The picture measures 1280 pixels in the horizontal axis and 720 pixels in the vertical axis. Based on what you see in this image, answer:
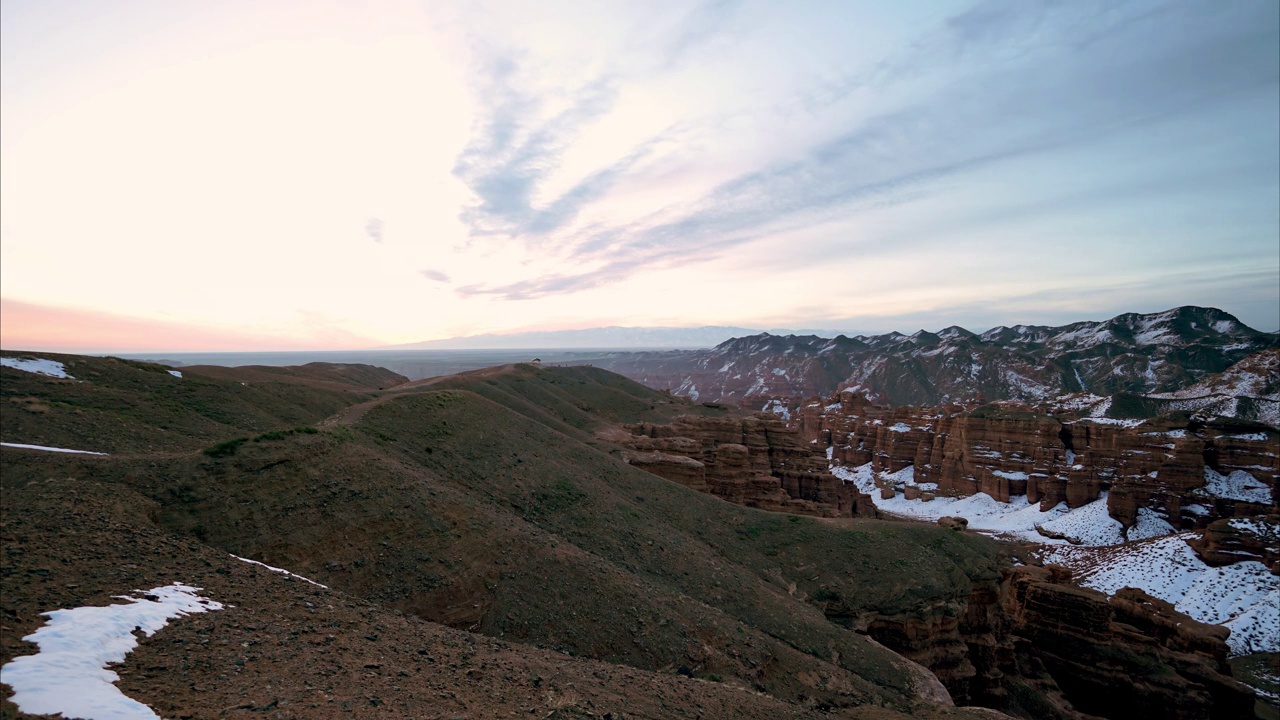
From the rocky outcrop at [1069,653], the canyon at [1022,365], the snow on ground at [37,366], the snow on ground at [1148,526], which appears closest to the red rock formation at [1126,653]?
the rocky outcrop at [1069,653]

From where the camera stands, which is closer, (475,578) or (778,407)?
(475,578)

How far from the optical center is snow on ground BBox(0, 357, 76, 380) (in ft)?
70.9

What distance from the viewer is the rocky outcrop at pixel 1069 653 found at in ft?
70.8

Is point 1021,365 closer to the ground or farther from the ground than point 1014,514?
farther from the ground

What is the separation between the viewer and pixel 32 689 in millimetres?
4887

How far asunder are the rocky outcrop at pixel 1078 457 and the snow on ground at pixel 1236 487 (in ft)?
0.22

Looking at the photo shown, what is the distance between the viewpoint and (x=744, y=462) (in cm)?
3841

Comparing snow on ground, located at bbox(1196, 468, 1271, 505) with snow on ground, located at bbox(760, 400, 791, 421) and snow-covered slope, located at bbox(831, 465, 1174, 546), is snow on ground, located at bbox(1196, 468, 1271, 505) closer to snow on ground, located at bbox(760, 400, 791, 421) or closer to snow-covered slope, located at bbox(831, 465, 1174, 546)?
snow-covered slope, located at bbox(831, 465, 1174, 546)

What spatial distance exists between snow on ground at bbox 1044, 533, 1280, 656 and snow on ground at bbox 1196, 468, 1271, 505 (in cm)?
1160

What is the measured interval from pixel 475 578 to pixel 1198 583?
49.4 m

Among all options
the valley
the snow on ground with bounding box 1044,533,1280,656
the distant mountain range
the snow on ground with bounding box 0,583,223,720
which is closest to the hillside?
the valley

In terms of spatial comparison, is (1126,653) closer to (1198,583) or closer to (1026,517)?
(1198,583)

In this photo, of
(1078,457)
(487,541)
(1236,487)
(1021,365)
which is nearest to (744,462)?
(487,541)

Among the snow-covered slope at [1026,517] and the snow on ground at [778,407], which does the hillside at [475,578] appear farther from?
the snow on ground at [778,407]
